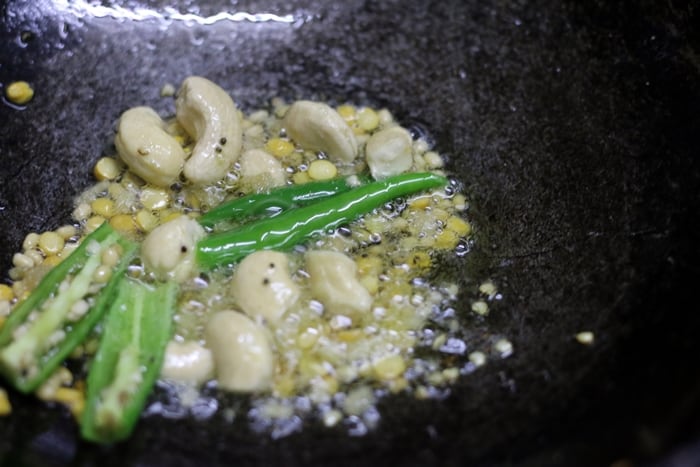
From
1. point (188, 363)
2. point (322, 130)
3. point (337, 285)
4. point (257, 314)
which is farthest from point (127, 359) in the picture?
point (322, 130)

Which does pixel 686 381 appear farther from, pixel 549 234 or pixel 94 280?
pixel 94 280

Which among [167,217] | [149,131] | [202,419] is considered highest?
[149,131]

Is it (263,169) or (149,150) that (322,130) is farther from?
(149,150)

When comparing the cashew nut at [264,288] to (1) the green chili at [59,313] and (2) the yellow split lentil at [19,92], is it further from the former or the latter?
(2) the yellow split lentil at [19,92]

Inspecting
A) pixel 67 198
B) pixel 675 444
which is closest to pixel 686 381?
pixel 675 444

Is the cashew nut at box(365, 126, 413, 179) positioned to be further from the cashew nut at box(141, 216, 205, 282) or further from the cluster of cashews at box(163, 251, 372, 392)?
the cashew nut at box(141, 216, 205, 282)

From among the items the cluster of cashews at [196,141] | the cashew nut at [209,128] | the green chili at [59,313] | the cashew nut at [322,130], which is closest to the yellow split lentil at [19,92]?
the cluster of cashews at [196,141]
